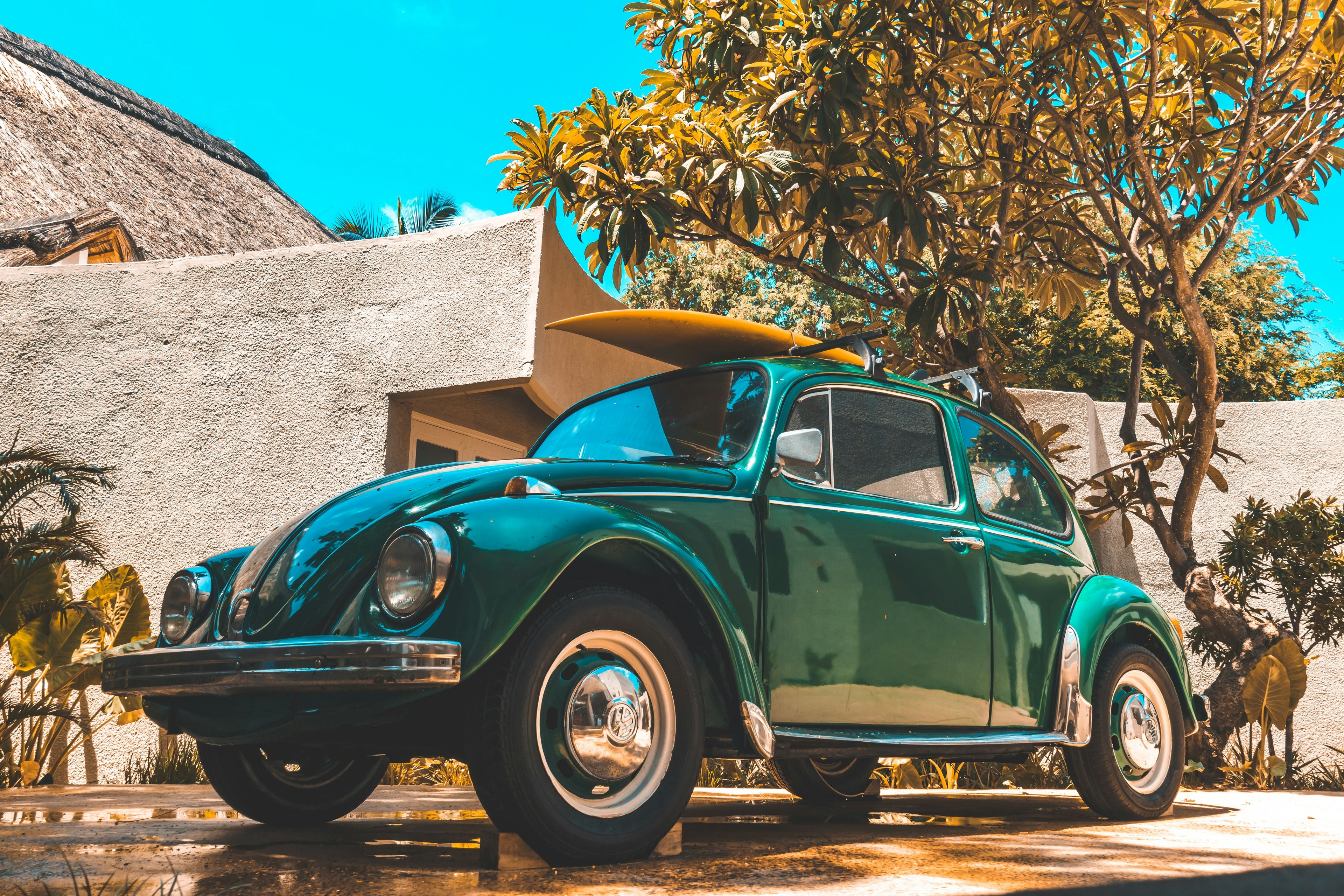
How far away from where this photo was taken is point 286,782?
381 cm

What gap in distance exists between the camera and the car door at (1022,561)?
4.30m

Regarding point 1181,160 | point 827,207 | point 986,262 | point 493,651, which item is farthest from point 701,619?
point 1181,160

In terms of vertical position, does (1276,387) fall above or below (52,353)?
above

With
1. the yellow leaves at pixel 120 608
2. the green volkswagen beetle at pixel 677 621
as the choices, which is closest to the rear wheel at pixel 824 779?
the green volkswagen beetle at pixel 677 621

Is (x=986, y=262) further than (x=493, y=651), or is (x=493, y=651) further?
(x=986, y=262)

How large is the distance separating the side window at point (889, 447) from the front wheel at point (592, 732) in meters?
1.24

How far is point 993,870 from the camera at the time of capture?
110 inches

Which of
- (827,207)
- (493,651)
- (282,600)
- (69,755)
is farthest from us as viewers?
(69,755)

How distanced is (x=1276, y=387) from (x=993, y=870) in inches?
971

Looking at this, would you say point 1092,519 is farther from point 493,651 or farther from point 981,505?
point 493,651

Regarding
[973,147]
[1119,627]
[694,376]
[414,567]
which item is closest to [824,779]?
[1119,627]

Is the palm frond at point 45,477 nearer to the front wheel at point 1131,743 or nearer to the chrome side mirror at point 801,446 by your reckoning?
the chrome side mirror at point 801,446

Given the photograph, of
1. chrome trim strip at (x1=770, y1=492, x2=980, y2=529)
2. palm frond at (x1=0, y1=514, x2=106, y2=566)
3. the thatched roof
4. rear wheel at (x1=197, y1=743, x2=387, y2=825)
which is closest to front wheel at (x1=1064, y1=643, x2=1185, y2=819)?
chrome trim strip at (x1=770, y1=492, x2=980, y2=529)

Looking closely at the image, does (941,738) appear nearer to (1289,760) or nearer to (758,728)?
(758,728)
